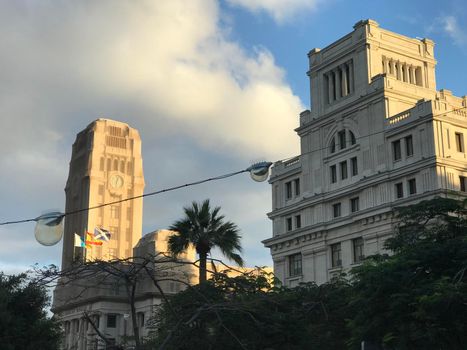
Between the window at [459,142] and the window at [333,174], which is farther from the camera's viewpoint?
the window at [333,174]

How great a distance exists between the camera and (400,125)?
167 feet

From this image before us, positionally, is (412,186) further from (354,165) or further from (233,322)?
(233,322)

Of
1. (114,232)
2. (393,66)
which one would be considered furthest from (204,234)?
(114,232)

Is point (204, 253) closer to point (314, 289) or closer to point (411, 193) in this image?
point (314, 289)

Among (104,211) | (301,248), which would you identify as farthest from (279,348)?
(104,211)

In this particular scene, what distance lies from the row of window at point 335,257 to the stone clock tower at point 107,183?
277 ft

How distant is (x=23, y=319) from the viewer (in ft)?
95.8

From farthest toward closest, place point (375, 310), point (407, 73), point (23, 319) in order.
Result: point (407, 73) → point (23, 319) → point (375, 310)

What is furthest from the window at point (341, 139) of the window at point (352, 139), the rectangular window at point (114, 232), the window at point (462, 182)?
the rectangular window at point (114, 232)

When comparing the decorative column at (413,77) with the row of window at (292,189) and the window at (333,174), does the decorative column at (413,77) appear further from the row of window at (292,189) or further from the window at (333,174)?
the row of window at (292,189)

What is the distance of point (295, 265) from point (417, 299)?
38.4 meters

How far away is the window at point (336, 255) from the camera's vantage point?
54.4 meters

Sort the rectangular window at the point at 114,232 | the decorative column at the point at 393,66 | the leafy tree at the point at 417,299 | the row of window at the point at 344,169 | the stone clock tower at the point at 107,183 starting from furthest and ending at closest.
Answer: the rectangular window at the point at 114,232
the stone clock tower at the point at 107,183
the decorative column at the point at 393,66
the row of window at the point at 344,169
the leafy tree at the point at 417,299

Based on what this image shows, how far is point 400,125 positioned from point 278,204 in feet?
49.6
